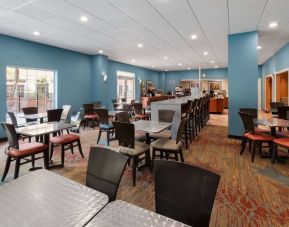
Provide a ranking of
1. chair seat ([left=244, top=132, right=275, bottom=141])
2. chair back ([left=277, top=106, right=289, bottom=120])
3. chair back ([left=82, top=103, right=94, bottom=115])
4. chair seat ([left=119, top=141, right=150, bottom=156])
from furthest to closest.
A: chair back ([left=82, top=103, right=94, bottom=115]) → chair back ([left=277, top=106, right=289, bottom=120]) → chair seat ([left=244, top=132, right=275, bottom=141]) → chair seat ([left=119, top=141, right=150, bottom=156])

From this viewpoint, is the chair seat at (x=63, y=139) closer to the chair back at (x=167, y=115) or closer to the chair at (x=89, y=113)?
the chair back at (x=167, y=115)

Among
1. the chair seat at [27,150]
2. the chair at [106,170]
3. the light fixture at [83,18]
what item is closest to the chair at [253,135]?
the chair at [106,170]

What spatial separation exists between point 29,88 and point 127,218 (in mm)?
6966

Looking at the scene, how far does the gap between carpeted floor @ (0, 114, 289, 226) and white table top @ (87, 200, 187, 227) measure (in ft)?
4.51

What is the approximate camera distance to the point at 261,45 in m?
7.11

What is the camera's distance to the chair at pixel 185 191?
1192 mm

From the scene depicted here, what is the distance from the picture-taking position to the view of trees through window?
6.07 m

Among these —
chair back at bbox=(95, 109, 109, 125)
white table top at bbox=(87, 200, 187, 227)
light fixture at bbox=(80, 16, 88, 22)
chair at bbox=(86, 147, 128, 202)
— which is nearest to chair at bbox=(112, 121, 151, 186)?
chair at bbox=(86, 147, 128, 202)

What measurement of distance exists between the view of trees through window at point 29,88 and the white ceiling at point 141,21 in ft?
3.83

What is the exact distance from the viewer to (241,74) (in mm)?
5438

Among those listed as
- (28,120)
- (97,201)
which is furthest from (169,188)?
(28,120)

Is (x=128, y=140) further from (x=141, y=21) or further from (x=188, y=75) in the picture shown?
(x=188, y=75)

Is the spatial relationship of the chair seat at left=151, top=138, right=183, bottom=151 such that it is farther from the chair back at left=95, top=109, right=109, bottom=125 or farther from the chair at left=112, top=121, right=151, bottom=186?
the chair back at left=95, top=109, right=109, bottom=125

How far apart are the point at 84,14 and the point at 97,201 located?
4068mm
